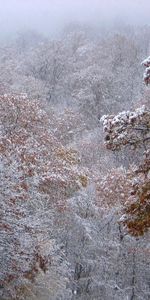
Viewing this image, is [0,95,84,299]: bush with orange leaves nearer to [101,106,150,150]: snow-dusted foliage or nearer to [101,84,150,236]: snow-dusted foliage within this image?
[101,84,150,236]: snow-dusted foliage

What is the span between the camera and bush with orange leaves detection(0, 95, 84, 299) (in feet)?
38.3

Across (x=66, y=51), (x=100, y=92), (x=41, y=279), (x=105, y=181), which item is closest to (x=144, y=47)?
(x=66, y=51)

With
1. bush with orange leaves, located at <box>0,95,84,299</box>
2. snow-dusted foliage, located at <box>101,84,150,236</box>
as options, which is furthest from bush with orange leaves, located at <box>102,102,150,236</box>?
bush with orange leaves, located at <box>0,95,84,299</box>

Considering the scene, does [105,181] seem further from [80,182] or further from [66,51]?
[66,51]

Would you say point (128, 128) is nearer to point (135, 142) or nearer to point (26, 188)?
point (135, 142)

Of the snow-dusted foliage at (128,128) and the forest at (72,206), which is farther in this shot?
the forest at (72,206)

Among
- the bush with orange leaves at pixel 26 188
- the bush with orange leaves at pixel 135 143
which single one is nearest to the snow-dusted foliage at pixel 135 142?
the bush with orange leaves at pixel 135 143

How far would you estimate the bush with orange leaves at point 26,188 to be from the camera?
11.7m

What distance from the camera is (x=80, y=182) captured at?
757 inches

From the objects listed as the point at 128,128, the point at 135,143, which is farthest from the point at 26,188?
the point at 128,128

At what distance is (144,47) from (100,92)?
24.2m

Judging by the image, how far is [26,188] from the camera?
14.1 metres

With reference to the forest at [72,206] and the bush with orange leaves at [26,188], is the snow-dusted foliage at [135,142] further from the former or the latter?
the bush with orange leaves at [26,188]

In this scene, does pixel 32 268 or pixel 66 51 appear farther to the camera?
pixel 66 51
